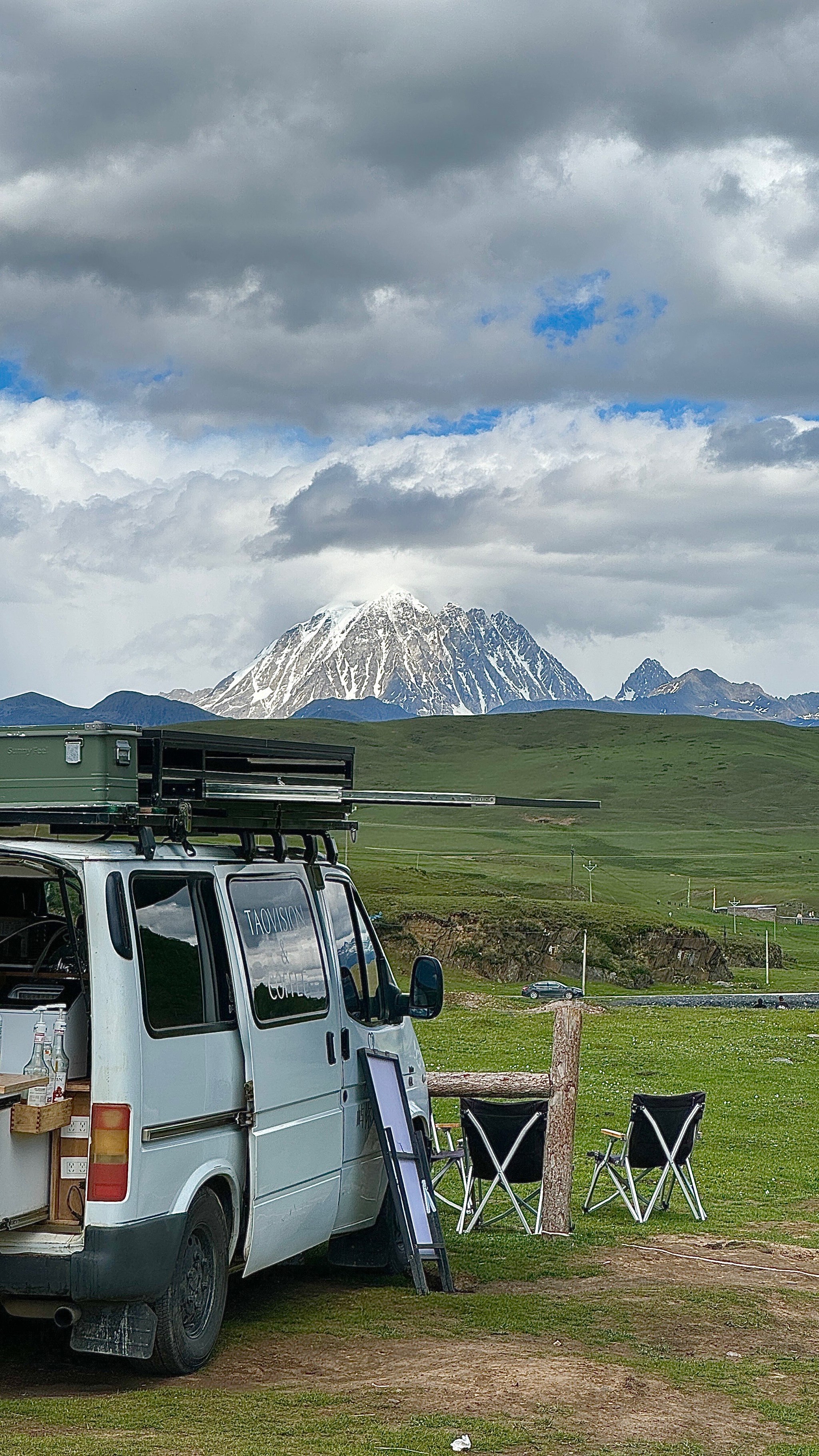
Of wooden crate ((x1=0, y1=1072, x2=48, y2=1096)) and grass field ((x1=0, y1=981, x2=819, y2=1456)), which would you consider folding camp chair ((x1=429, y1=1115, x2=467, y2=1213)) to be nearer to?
grass field ((x1=0, y1=981, x2=819, y2=1456))

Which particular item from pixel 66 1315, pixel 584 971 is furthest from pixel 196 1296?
pixel 584 971

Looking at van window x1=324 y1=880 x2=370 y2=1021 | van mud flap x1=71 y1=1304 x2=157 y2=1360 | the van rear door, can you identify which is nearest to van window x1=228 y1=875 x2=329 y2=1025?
the van rear door

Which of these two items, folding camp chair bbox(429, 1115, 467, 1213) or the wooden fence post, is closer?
folding camp chair bbox(429, 1115, 467, 1213)

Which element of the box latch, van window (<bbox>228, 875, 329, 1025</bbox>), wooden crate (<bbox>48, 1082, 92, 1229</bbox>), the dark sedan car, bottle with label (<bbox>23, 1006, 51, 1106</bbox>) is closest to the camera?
bottle with label (<bbox>23, 1006, 51, 1106</bbox>)

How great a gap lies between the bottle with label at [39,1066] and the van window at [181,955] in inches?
20.3

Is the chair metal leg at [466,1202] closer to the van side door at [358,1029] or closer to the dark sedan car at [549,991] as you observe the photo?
the van side door at [358,1029]

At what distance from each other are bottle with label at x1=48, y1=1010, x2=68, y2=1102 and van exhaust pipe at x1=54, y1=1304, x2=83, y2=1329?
3.31 ft

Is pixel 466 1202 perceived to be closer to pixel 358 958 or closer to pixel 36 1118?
pixel 358 958

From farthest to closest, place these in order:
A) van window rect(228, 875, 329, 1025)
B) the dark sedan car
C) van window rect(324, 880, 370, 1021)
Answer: the dark sedan car
van window rect(324, 880, 370, 1021)
van window rect(228, 875, 329, 1025)

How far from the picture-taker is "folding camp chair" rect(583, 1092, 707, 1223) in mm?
13648

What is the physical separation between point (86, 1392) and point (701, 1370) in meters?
3.44

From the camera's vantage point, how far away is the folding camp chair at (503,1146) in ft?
42.5

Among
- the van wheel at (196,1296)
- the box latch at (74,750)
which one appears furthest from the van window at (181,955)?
the van wheel at (196,1296)

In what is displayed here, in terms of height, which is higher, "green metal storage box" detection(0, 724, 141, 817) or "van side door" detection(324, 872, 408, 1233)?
"green metal storage box" detection(0, 724, 141, 817)
